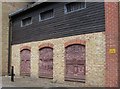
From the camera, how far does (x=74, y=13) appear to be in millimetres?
18047

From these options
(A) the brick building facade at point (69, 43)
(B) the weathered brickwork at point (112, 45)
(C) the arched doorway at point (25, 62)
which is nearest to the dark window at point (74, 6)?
(A) the brick building facade at point (69, 43)

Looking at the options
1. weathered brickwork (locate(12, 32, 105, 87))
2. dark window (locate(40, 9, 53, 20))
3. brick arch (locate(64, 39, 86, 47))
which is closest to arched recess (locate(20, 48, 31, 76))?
weathered brickwork (locate(12, 32, 105, 87))

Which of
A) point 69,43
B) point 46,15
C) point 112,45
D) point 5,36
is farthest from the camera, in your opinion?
point 5,36

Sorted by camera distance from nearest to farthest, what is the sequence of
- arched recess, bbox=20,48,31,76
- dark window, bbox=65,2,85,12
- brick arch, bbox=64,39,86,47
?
brick arch, bbox=64,39,86,47, dark window, bbox=65,2,85,12, arched recess, bbox=20,48,31,76

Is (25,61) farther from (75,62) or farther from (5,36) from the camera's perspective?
(75,62)

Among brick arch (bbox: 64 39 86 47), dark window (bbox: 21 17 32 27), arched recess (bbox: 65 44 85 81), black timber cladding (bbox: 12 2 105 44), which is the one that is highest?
dark window (bbox: 21 17 32 27)

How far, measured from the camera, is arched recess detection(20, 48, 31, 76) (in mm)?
23672

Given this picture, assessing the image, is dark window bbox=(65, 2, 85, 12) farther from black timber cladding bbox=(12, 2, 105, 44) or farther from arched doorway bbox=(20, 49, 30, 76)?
arched doorway bbox=(20, 49, 30, 76)

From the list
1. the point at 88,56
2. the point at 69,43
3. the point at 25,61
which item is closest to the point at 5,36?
the point at 25,61

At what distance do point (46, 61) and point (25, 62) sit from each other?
12.1ft

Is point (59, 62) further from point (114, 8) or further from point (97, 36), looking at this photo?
point (114, 8)

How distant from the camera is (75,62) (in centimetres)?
1791

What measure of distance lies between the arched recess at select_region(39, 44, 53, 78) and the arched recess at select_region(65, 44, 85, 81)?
2.09m

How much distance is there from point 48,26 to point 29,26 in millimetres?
3212
